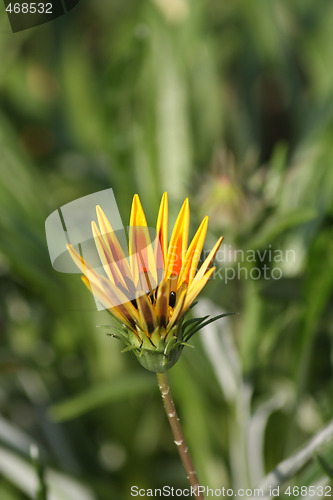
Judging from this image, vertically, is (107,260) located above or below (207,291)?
above

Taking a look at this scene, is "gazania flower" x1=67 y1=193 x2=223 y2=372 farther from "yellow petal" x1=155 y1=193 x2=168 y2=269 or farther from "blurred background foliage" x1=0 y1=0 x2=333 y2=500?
"blurred background foliage" x1=0 y1=0 x2=333 y2=500

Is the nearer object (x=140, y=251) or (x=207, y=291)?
(x=140, y=251)

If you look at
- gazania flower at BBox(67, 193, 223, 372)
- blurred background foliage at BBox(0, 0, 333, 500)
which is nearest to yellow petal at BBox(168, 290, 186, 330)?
gazania flower at BBox(67, 193, 223, 372)

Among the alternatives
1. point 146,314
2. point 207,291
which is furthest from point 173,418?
point 207,291

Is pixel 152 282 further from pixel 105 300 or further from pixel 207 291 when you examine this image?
pixel 207 291

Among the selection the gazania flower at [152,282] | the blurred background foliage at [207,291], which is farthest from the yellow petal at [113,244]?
the blurred background foliage at [207,291]
